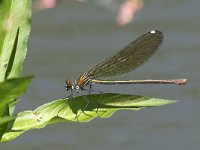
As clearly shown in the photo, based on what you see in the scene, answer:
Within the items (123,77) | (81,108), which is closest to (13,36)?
(81,108)

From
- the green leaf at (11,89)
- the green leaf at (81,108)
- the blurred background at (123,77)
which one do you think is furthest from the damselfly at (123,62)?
the blurred background at (123,77)

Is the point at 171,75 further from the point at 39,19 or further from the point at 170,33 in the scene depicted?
the point at 39,19

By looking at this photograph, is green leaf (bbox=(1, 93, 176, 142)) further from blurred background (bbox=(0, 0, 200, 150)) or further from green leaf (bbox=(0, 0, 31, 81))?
blurred background (bbox=(0, 0, 200, 150))

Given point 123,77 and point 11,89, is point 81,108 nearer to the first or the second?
point 11,89

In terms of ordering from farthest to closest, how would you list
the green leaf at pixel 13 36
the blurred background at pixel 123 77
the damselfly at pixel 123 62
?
the blurred background at pixel 123 77 < the damselfly at pixel 123 62 < the green leaf at pixel 13 36

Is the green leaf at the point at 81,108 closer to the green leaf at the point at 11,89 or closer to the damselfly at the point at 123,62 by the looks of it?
the green leaf at the point at 11,89
